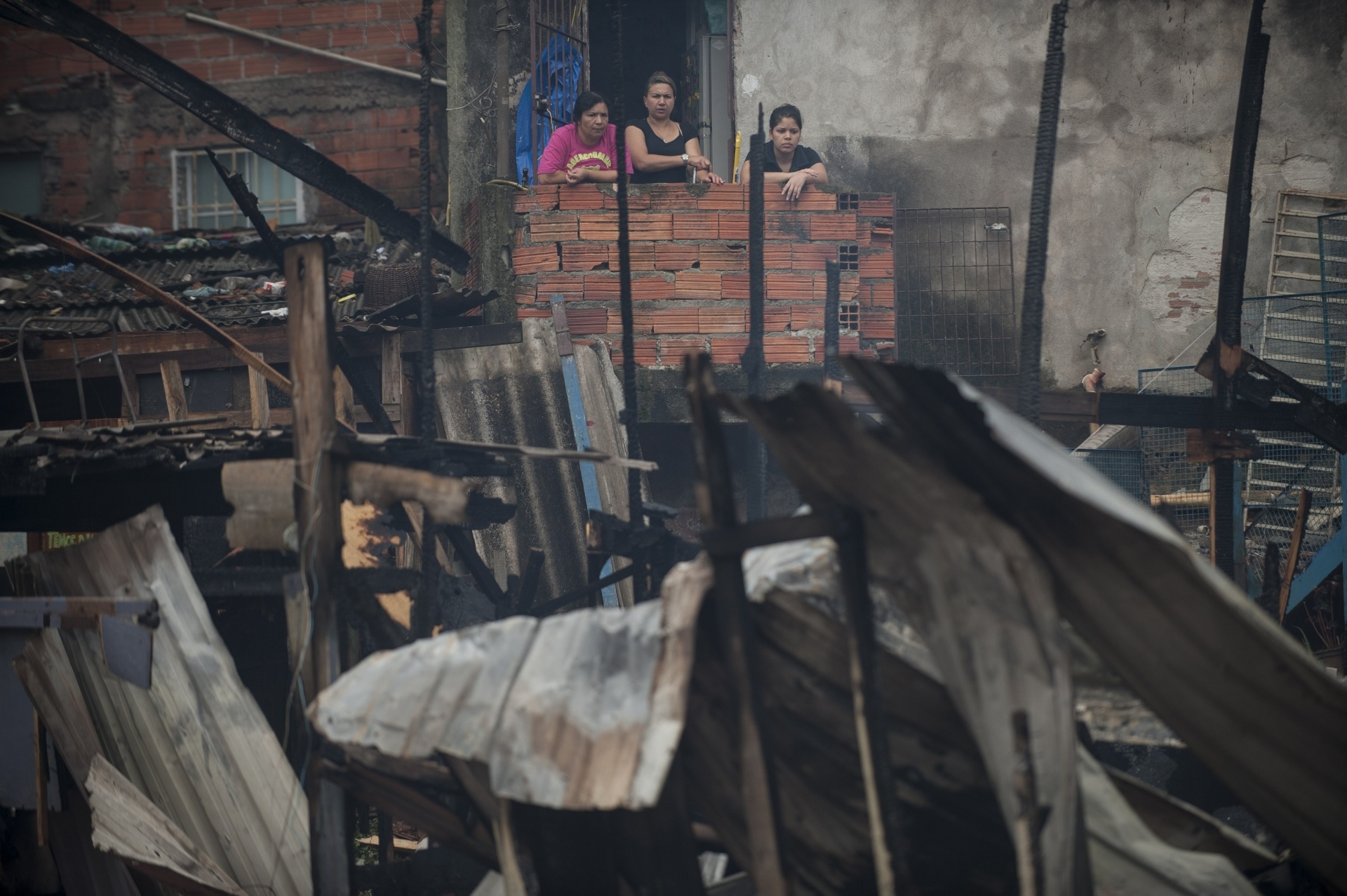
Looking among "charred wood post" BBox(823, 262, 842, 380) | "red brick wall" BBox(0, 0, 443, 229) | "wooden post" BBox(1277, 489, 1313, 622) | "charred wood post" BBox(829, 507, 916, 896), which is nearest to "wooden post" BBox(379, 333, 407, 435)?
"charred wood post" BBox(823, 262, 842, 380)

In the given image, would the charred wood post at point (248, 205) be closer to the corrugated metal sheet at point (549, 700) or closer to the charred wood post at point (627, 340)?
the charred wood post at point (627, 340)

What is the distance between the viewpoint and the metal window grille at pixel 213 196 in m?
10.6

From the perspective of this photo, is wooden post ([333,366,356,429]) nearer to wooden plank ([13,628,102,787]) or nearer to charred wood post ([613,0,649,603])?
wooden plank ([13,628,102,787])

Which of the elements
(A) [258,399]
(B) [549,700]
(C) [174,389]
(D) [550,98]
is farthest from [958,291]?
(B) [549,700]

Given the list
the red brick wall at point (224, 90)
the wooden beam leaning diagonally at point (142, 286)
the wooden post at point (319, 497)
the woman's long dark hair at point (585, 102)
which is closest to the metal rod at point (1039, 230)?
the wooden post at point (319, 497)

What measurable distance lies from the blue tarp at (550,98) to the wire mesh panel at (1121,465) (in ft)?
16.2

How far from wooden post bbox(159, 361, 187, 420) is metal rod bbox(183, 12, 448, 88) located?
422cm

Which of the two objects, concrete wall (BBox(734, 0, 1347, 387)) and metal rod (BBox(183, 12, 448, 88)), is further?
metal rod (BBox(183, 12, 448, 88))

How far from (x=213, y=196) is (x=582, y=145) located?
16.7 feet

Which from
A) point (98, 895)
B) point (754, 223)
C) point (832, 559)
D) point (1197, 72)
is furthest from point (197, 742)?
point (1197, 72)

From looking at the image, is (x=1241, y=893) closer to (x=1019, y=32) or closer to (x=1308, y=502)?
(x=1308, y=502)

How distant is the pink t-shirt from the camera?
24.4 ft

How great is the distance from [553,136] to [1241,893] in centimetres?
642

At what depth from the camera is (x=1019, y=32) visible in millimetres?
9773
